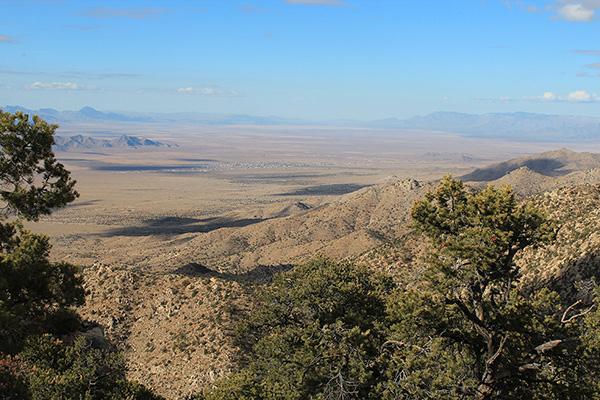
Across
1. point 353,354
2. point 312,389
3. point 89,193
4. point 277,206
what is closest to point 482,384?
point 353,354

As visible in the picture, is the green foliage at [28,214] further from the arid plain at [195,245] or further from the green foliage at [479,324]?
the green foliage at [479,324]

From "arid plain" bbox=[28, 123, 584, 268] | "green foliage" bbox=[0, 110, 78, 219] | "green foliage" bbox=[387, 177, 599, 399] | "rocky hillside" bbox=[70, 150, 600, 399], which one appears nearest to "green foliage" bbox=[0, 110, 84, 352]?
"green foliage" bbox=[0, 110, 78, 219]

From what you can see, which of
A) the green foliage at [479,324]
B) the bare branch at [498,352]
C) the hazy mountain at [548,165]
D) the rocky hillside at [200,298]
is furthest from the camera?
the hazy mountain at [548,165]

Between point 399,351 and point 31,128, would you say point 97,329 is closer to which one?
point 31,128

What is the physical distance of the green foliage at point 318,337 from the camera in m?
13.2

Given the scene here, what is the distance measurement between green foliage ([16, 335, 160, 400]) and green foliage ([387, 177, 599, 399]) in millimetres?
7672

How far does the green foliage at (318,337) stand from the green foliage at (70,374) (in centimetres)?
272

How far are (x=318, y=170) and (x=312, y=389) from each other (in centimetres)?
16172

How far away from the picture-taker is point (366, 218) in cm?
5728

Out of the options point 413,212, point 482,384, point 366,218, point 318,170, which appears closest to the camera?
point 482,384

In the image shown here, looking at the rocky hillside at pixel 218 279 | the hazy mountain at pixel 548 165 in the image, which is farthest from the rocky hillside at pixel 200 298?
the hazy mountain at pixel 548 165

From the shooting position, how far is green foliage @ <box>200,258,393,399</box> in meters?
13.2

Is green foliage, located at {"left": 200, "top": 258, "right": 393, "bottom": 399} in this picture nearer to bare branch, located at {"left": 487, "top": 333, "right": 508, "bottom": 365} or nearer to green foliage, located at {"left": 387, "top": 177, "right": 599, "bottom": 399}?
green foliage, located at {"left": 387, "top": 177, "right": 599, "bottom": 399}

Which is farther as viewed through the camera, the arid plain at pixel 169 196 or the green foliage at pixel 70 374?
the arid plain at pixel 169 196
